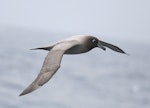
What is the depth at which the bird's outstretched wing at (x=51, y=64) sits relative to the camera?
10570mm

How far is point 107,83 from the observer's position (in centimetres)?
9612

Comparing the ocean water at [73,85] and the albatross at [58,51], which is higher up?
the albatross at [58,51]

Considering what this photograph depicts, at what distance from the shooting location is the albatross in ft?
35.3

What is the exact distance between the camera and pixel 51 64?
11.4 meters

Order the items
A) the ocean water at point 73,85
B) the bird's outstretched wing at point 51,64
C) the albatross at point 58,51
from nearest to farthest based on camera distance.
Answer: the bird's outstretched wing at point 51,64 < the albatross at point 58,51 < the ocean water at point 73,85

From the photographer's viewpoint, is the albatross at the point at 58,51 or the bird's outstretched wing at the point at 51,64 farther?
the albatross at the point at 58,51

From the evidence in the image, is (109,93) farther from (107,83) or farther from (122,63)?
(122,63)

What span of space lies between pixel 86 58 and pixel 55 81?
54.3 m

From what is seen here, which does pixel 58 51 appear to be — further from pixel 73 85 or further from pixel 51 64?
pixel 73 85

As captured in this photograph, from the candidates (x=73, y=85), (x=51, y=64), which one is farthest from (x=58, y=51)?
(x=73, y=85)

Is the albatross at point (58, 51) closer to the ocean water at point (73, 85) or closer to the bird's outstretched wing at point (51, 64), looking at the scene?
the bird's outstretched wing at point (51, 64)

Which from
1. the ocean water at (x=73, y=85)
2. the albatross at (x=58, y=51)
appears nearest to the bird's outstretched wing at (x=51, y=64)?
the albatross at (x=58, y=51)

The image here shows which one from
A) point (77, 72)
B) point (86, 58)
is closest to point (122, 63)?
point (86, 58)

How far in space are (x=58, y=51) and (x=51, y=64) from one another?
532 millimetres
